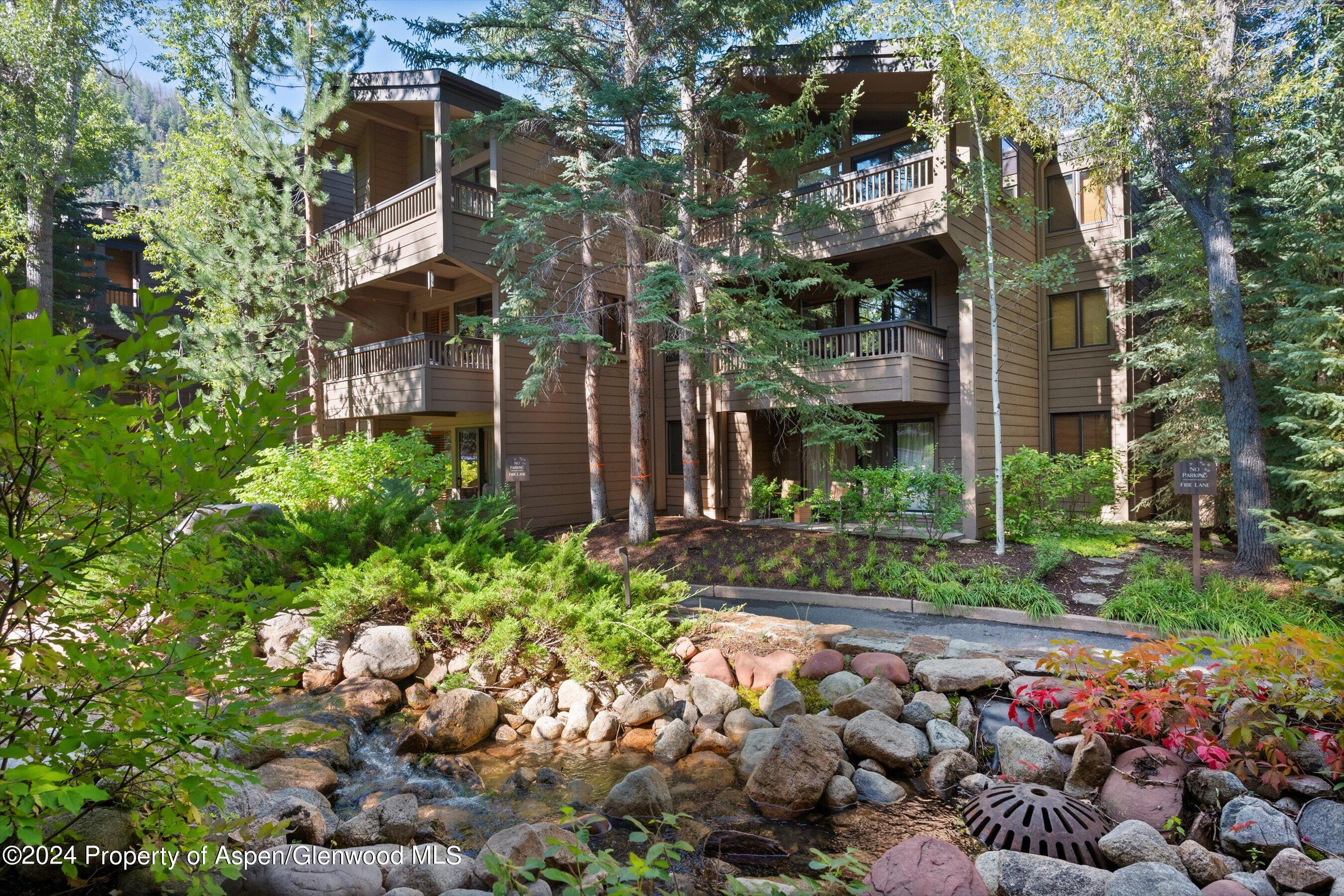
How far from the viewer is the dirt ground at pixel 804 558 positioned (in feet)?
32.3

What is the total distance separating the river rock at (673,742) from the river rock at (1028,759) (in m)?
2.42

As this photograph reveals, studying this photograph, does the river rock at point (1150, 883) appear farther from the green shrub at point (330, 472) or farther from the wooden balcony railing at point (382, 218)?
the wooden balcony railing at point (382, 218)

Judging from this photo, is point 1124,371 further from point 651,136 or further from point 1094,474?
point 651,136

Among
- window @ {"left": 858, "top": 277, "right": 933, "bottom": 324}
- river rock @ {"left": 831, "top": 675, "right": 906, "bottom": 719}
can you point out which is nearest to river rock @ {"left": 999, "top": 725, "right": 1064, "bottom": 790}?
river rock @ {"left": 831, "top": 675, "right": 906, "bottom": 719}

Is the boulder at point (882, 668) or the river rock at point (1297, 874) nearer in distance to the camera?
the river rock at point (1297, 874)

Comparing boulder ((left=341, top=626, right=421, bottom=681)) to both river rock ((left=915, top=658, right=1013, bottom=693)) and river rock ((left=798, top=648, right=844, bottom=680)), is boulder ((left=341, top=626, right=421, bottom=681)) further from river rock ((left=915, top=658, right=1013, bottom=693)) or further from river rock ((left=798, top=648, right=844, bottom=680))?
river rock ((left=915, top=658, right=1013, bottom=693))

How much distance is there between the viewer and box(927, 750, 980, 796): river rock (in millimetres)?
5238

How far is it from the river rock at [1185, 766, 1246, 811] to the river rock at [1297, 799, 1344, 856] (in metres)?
0.31

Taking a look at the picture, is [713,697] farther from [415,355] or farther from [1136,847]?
[415,355]

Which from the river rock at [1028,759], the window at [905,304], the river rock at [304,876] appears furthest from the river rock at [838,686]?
the window at [905,304]

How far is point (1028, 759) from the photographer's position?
5.18 m

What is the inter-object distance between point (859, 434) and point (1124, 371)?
25.0ft

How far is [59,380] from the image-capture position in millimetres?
1880

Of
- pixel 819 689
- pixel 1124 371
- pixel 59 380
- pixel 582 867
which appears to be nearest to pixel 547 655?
pixel 819 689
